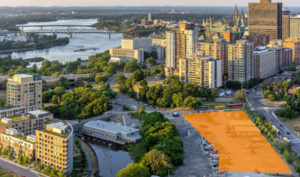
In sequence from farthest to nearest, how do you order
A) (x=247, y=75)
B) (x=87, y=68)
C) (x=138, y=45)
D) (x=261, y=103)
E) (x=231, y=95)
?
(x=138, y=45) < (x=87, y=68) < (x=247, y=75) < (x=231, y=95) < (x=261, y=103)

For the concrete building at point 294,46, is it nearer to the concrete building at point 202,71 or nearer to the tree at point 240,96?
the concrete building at point 202,71

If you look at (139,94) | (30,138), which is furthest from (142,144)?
(139,94)

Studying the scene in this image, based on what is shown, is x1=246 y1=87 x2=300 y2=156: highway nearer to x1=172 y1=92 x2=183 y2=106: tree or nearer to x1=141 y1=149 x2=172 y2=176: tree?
x1=172 y1=92 x2=183 y2=106: tree

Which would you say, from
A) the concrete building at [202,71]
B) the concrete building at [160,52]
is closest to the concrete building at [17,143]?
the concrete building at [202,71]

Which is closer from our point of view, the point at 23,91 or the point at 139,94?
the point at 23,91

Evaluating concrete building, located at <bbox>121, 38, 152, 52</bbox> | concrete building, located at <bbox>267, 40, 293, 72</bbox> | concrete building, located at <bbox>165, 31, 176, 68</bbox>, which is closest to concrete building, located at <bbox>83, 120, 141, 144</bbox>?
concrete building, located at <bbox>165, 31, 176, 68</bbox>

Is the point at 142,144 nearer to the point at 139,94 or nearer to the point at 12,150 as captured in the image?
the point at 12,150
